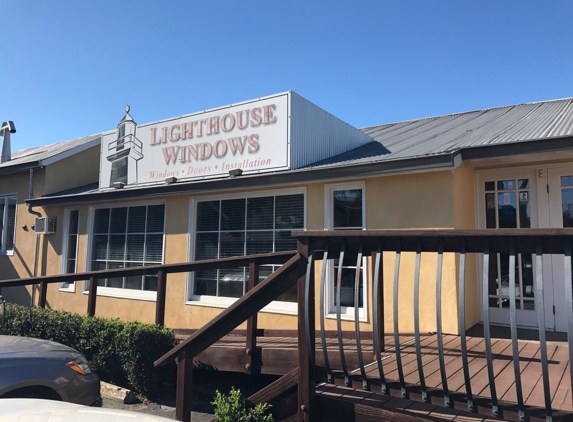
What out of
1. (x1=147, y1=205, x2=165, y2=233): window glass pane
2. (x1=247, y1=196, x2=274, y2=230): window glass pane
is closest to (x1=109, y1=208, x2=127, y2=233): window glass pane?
(x1=147, y1=205, x2=165, y2=233): window glass pane

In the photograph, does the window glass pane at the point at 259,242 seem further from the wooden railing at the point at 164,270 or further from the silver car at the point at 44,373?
the silver car at the point at 44,373

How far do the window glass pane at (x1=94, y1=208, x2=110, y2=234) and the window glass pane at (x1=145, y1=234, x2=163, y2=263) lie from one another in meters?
1.55

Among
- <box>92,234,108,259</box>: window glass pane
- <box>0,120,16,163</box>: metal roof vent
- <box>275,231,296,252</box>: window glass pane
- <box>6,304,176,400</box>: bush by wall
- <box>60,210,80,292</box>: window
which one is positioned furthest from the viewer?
<box>0,120,16,163</box>: metal roof vent

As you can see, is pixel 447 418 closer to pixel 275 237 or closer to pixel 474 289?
Result: pixel 474 289

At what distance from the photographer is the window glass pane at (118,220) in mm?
10023

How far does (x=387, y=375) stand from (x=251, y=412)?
1.10 metres

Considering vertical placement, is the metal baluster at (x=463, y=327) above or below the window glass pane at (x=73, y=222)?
below

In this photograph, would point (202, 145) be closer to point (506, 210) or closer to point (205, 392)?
point (205, 392)

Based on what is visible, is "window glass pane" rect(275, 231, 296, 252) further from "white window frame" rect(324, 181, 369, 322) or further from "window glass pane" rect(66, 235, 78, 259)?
"window glass pane" rect(66, 235, 78, 259)

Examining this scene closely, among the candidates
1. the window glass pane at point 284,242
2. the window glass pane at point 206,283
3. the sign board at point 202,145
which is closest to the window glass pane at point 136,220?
the sign board at point 202,145

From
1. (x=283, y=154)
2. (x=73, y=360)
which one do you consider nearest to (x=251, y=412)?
(x=73, y=360)

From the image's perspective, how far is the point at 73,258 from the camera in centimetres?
1093

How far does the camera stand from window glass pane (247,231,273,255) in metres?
7.60

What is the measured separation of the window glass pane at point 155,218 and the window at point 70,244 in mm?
2495
